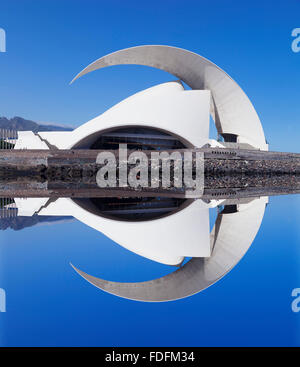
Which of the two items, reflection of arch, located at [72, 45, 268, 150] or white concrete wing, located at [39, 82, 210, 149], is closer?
white concrete wing, located at [39, 82, 210, 149]

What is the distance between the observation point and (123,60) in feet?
45.8

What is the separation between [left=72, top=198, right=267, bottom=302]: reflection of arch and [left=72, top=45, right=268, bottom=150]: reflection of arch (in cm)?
973

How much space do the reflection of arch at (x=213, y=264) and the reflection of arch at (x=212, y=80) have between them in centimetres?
973

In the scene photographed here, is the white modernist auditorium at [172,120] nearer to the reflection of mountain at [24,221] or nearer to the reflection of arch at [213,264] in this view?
the reflection of arch at [213,264]

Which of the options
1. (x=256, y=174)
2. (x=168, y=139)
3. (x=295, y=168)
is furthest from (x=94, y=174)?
(x=295, y=168)

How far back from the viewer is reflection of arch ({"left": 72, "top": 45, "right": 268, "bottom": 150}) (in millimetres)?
13766

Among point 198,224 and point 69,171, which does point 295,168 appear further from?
point 198,224

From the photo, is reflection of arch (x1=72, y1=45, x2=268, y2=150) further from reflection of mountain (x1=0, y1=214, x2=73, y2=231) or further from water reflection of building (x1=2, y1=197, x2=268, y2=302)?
reflection of mountain (x1=0, y1=214, x2=73, y2=231)

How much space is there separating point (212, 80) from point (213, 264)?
37.6ft

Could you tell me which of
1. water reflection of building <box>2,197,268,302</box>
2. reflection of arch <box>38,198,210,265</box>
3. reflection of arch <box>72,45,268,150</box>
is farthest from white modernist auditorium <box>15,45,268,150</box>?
reflection of arch <box>38,198,210,265</box>

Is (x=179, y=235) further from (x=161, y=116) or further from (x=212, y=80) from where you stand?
(x=212, y=80)

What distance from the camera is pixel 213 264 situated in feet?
16.2

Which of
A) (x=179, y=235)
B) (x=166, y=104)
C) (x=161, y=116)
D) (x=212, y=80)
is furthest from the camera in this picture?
(x=212, y=80)

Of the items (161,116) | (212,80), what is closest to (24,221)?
(161,116)
